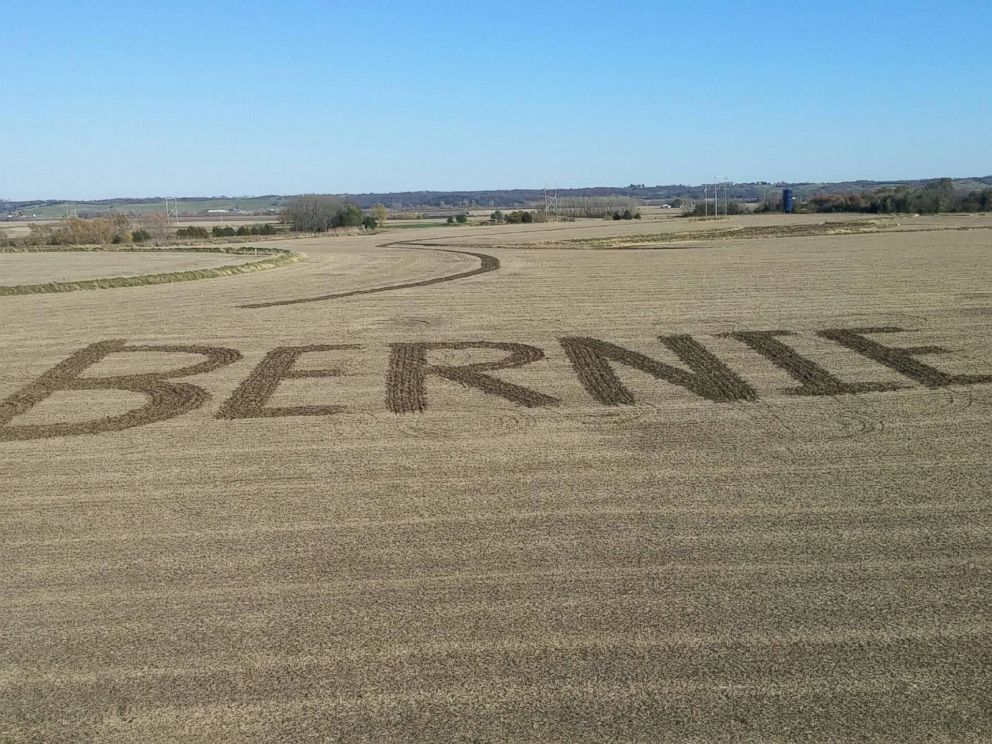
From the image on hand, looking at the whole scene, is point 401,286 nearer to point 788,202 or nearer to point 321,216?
point 321,216

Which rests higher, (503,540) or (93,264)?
(93,264)

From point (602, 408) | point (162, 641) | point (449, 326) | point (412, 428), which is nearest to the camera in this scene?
point (162, 641)

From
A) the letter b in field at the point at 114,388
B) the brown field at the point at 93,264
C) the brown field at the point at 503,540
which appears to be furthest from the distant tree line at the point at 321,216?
the brown field at the point at 503,540

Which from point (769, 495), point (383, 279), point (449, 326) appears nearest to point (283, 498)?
point (769, 495)

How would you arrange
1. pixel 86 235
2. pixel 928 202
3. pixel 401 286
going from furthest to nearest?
pixel 928 202 → pixel 86 235 → pixel 401 286

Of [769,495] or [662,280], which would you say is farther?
[662,280]

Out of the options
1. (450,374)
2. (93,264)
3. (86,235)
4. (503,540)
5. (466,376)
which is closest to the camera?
(503,540)

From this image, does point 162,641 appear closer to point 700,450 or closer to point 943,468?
point 700,450

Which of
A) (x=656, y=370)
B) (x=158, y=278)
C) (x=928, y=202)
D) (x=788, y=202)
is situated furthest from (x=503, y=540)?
(x=788, y=202)
